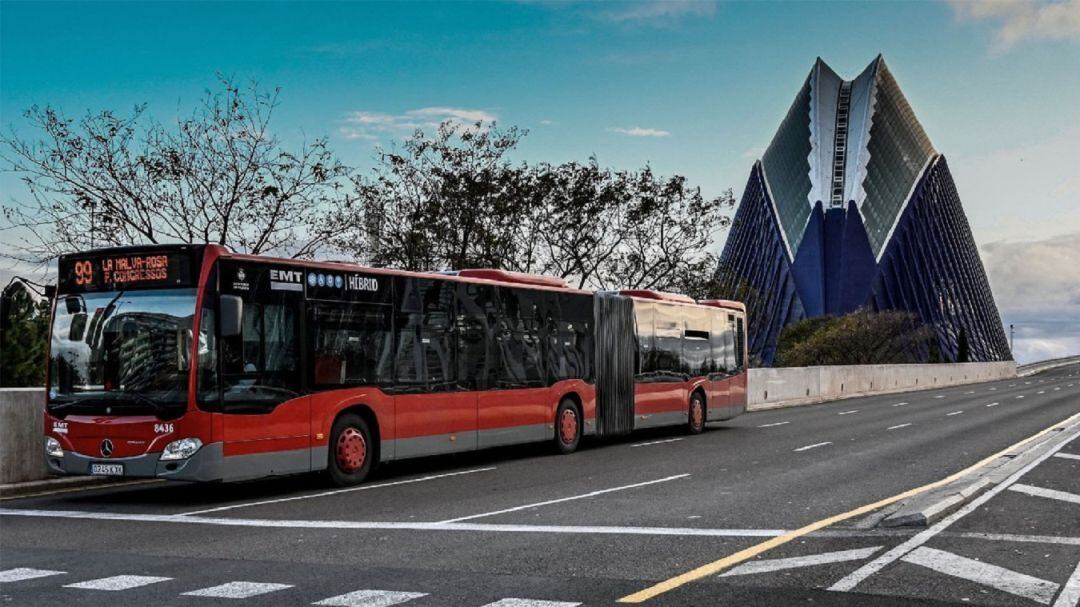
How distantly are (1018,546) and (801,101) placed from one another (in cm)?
12075

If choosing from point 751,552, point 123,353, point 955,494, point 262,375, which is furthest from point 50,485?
point 955,494

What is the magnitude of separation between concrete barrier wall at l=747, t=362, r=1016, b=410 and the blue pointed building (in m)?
35.6

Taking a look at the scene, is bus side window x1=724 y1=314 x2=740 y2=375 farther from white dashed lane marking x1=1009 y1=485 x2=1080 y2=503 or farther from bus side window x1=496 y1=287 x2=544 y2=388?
white dashed lane marking x1=1009 y1=485 x2=1080 y2=503

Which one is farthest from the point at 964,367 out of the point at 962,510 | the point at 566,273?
the point at 962,510

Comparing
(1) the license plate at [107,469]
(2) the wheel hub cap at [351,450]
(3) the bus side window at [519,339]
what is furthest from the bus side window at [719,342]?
(1) the license plate at [107,469]

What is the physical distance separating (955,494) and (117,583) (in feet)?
27.4

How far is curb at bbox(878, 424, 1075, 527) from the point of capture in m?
10.5

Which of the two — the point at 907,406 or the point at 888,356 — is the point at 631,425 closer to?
the point at 907,406

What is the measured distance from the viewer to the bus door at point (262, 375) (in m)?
13.3

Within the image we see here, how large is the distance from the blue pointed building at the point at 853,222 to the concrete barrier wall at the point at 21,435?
95160 millimetres

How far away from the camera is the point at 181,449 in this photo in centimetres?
1297

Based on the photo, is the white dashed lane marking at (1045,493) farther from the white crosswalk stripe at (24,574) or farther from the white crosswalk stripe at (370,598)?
the white crosswalk stripe at (24,574)

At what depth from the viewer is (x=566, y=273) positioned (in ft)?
157

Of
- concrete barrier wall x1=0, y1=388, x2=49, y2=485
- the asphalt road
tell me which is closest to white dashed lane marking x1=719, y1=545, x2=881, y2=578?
the asphalt road
